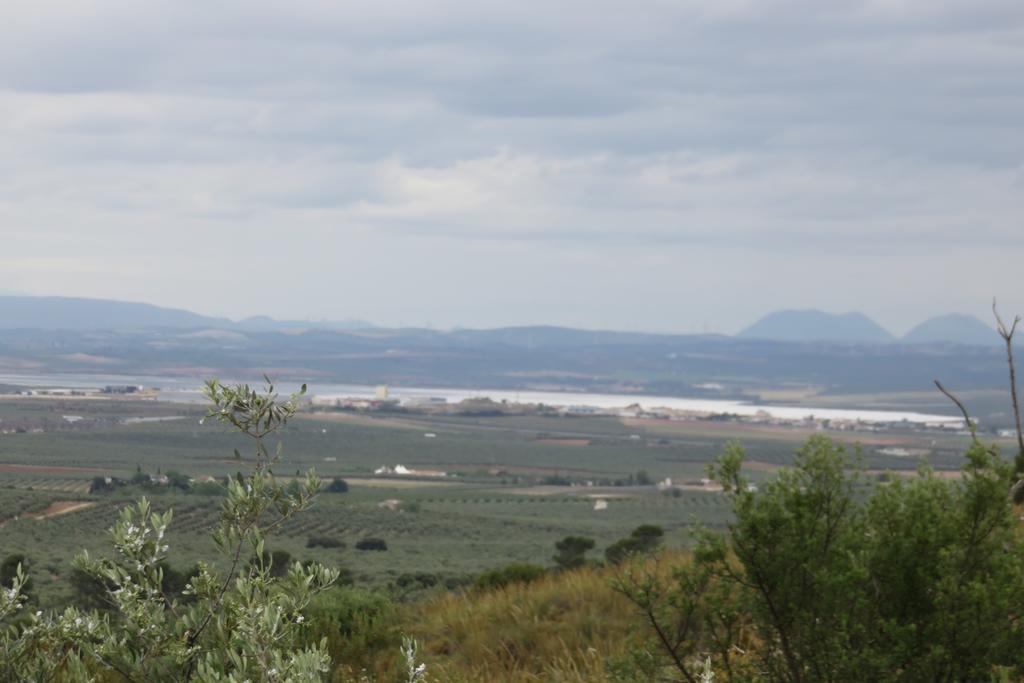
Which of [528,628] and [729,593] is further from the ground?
[729,593]

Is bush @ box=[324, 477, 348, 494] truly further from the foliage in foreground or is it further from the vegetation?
the foliage in foreground

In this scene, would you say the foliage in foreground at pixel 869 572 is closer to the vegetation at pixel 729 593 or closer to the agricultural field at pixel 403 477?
the vegetation at pixel 729 593

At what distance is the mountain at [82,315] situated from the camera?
77019mm

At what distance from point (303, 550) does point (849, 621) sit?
83.3ft

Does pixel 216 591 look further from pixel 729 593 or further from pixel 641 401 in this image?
pixel 641 401

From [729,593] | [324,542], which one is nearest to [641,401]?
[324,542]

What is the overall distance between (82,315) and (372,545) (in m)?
80.4

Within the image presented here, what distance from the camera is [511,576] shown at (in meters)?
12.8

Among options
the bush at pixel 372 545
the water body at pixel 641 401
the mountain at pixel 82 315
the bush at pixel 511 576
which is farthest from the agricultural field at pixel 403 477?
the mountain at pixel 82 315

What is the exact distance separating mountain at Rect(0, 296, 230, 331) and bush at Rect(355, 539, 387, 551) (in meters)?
34.4

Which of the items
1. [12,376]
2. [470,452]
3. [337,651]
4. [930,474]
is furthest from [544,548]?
[470,452]

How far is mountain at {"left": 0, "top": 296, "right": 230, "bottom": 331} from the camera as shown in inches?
3032

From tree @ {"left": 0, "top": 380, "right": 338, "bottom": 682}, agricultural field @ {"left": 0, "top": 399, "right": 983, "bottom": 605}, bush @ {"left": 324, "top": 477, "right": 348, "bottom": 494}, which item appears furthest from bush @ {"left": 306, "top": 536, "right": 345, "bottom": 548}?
tree @ {"left": 0, "top": 380, "right": 338, "bottom": 682}

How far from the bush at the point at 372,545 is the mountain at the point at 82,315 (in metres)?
34.4
